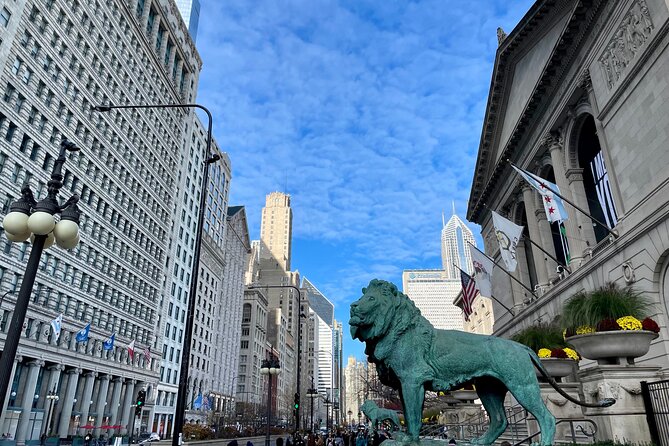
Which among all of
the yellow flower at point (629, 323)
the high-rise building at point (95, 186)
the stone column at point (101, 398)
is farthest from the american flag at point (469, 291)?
the stone column at point (101, 398)

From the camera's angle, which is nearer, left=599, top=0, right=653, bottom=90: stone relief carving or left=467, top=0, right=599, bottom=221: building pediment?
left=599, top=0, right=653, bottom=90: stone relief carving

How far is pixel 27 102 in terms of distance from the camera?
43406 mm

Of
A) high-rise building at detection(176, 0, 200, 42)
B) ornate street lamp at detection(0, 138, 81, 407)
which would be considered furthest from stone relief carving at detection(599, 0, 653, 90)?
high-rise building at detection(176, 0, 200, 42)

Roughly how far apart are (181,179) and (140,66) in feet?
70.5

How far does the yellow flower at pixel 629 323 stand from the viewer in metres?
11.1

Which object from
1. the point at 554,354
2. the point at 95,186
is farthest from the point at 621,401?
the point at 95,186

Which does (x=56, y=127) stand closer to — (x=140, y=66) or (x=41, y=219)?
(x=140, y=66)

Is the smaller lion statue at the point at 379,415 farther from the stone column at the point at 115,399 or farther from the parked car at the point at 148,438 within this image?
the stone column at the point at 115,399

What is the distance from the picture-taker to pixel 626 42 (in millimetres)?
21641

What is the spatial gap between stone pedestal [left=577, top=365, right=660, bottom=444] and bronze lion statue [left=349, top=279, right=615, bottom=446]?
13.5 feet

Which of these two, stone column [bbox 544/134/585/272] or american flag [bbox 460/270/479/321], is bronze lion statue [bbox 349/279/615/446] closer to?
stone column [bbox 544/134/585/272]

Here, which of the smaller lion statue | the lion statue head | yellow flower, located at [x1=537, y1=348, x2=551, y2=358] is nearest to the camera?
the lion statue head

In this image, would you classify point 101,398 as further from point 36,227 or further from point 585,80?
point 585,80

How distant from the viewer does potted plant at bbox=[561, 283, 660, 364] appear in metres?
10.8
